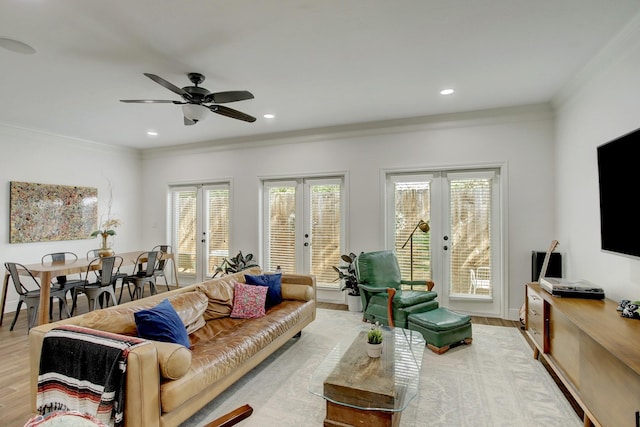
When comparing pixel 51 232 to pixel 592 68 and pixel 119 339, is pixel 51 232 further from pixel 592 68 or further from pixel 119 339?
pixel 592 68

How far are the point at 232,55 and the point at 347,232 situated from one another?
3.03 m

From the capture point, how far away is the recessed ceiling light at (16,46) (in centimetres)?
256

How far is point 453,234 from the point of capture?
15.0 ft

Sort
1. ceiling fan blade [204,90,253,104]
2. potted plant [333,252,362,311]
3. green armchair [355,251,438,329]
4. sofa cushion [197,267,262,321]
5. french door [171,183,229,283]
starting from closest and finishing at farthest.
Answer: ceiling fan blade [204,90,253,104] < sofa cushion [197,267,262,321] < green armchair [355,251,438,329] < potted plant [333,252,362,311] < french door [171,183,229,283]

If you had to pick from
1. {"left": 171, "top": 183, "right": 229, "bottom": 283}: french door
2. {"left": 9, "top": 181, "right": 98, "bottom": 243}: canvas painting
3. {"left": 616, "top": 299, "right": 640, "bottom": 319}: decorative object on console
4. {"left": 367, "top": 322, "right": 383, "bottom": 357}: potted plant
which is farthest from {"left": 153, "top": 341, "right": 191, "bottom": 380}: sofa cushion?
{"left": 9, "top": 181, "right": 98, "bottom": 243}: canvas painting

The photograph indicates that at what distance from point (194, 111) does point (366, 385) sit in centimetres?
289

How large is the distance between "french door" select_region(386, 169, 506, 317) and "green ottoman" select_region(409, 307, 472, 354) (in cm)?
118

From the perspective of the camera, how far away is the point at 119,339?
5.89 ft

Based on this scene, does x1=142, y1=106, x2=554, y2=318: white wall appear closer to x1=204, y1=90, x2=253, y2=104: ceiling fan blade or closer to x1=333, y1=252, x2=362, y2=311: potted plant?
x1=333, y1=252, x2=362, y2=311: potted plant

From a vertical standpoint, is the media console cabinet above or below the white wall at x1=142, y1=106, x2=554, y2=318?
below

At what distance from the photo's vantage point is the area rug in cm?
221

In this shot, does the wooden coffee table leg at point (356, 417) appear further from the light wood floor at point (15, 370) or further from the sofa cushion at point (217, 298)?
the light wood floor at point (15, 370)

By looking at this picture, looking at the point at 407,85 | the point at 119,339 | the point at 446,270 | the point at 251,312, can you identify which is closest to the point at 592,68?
the point at 407,85

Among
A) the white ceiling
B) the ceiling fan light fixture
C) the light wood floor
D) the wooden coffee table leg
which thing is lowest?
the light wood floor
